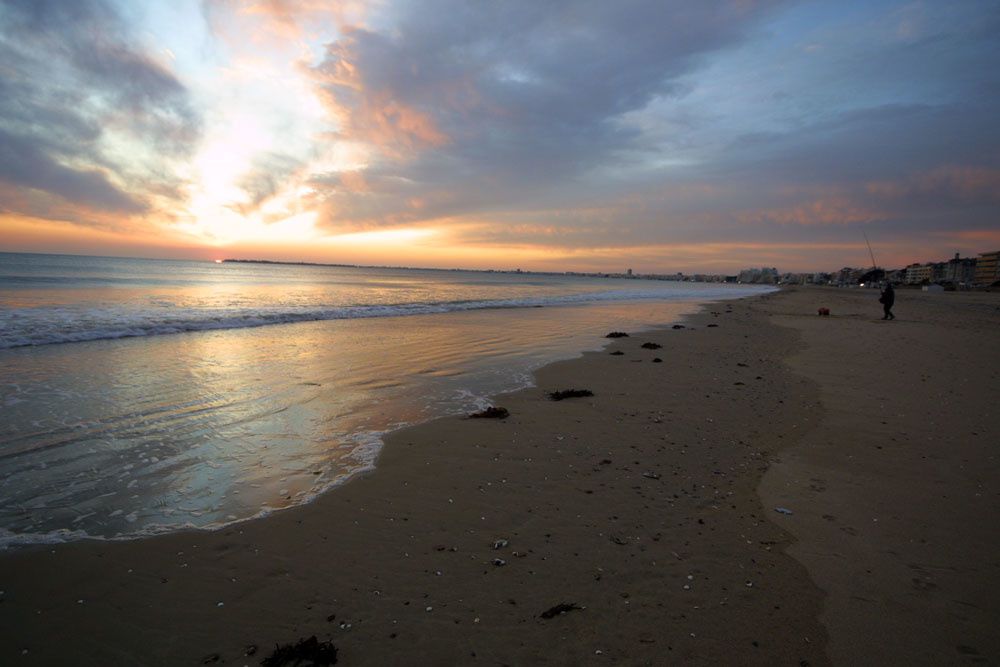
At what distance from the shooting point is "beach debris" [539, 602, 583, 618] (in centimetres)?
322

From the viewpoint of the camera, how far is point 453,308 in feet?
107

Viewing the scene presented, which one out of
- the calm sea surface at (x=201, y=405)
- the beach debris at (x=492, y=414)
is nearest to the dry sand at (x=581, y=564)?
the beach debris at (x=492, y=414)

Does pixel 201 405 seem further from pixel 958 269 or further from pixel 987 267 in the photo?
pixel 958 269

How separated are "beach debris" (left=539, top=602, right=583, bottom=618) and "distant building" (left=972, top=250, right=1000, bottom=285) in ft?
589

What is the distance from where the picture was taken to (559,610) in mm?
3258

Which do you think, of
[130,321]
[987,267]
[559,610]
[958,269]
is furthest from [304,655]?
[958,269]

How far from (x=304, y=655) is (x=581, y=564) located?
2.13 meters

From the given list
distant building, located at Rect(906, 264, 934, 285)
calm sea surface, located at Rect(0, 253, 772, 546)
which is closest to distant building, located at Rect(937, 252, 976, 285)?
distant building, located at Rect(906, 264, 934, 285)

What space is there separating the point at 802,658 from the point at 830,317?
3037 cm

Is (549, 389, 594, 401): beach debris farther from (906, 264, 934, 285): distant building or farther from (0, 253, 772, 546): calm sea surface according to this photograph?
(906, 264, 934, 285): distant building

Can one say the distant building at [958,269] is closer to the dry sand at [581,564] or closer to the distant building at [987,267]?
the distant building at [987,267]

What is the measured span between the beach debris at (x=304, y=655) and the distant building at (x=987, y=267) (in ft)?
593

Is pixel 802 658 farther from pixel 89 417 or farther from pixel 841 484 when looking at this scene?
pixel 89 417

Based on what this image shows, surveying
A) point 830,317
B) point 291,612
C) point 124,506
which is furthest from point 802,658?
point 830,317
